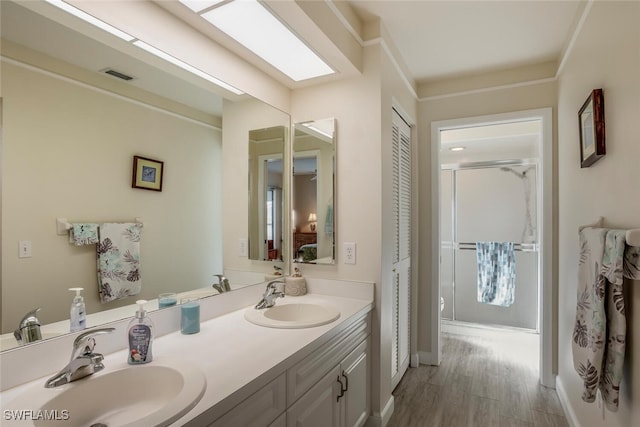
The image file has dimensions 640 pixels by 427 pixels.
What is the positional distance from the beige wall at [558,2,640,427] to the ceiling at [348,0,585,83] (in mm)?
233

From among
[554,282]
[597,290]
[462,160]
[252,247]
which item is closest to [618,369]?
[597,290]

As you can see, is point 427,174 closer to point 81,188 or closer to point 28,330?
point 81,188

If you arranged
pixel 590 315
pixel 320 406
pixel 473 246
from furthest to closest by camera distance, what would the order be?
pixel 473 246
pixel 320 406
pixel 590 315

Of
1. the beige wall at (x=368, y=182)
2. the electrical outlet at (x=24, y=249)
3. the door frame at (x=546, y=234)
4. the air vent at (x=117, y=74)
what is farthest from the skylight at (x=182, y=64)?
the door frame at (x=546, y=234)

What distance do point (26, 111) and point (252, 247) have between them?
1.23 m

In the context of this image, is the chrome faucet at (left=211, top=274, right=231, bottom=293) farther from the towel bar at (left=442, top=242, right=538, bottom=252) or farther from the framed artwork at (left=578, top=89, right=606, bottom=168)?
the towel bar at (left=442, top=242, right=538, bottom=252)

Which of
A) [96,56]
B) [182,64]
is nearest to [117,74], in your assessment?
[96,56]

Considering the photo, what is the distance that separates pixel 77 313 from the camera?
1.11 m

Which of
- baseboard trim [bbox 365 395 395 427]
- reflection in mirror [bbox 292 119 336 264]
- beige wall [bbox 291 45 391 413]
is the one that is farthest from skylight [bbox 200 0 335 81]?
baseboard trim [bbox 365 395 395 427]

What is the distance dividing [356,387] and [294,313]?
52 centimetres

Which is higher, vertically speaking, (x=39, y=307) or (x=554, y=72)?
(x=554, y=72)

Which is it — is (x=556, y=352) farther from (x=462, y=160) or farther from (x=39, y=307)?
(x=39, y=307)

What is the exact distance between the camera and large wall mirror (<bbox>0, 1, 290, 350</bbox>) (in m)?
0.98

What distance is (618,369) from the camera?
112 cm
